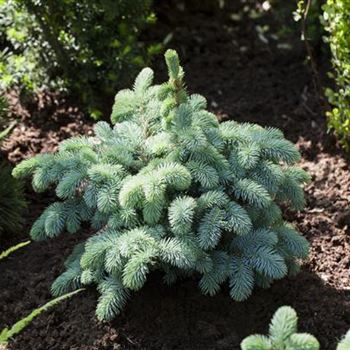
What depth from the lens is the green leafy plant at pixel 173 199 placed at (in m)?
A: 3.16

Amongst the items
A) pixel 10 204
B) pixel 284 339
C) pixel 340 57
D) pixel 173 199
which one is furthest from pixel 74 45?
pixel 284 339

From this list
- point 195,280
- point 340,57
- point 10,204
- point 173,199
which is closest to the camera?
point 173,199

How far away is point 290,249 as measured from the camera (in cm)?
338

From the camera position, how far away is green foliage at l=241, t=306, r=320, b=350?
8.32 ft

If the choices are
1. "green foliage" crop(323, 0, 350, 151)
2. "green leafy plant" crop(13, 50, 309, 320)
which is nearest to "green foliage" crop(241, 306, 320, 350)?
"green leafy plant" crop(13, 50, 309, 320)

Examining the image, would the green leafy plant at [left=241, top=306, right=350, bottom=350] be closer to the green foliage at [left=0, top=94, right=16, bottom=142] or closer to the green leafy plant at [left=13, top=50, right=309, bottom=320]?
the green leafy plant at [left=13, top=50, right=309, bottom=320]

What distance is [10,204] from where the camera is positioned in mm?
3922

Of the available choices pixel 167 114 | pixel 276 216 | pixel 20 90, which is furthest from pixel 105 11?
pixel 276 216

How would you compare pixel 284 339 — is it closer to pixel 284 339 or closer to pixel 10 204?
pixel 284 339

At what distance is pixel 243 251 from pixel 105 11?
1910 millimetres

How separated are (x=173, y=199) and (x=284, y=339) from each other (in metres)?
0.93

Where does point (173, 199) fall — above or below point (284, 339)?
above

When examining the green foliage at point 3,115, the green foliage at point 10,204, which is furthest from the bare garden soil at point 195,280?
the green foliage at point 3,115

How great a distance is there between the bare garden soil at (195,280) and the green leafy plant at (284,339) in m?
0.70
